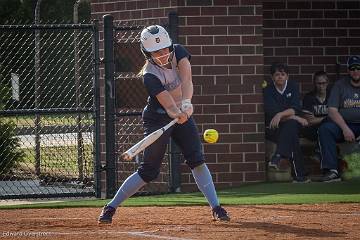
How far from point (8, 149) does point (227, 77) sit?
4311mm

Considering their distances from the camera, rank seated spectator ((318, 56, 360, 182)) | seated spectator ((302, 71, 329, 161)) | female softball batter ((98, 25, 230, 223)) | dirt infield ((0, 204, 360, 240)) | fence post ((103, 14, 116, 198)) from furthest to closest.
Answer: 1. seated spectator ((302, 71, 329, 161))
2. seated spectator ((318, 56, 360, 182))
3. fence post ((103, 14, 116, 198))
4. female softball batter ((98, 25, 230, 223))
5. dirt infield ((0, 204, 360, 240))

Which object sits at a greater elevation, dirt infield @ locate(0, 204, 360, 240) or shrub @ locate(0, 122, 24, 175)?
shrub @ locate(0, 122, 24, 175)

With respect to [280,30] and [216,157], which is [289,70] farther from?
[216,157]

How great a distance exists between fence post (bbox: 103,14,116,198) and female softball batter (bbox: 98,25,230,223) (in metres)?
3.76

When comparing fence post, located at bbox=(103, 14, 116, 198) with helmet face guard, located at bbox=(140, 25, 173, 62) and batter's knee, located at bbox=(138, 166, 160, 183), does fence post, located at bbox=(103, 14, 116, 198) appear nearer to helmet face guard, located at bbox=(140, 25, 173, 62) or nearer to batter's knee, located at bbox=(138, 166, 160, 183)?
batter's knee, located at bbox=(138, 166, 160, 183)

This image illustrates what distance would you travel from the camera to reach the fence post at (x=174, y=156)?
14781mm

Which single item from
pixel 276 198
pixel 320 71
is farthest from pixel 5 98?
pixel 276 198

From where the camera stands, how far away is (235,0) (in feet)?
50.0

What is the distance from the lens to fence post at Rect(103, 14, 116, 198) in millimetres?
14570

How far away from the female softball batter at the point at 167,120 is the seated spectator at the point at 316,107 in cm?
493

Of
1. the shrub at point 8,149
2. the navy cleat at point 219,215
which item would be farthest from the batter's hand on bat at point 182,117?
the shrub at point 8,149

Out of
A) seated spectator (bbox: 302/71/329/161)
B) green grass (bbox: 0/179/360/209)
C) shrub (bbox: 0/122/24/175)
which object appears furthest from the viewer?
shrub (bbox: 0/122/24/175)

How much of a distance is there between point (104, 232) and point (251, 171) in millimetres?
5435

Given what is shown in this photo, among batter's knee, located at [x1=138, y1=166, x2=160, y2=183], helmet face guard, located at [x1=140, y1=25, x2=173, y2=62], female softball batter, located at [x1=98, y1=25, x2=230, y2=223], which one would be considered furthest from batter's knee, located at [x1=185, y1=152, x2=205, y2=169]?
helmet face guard, located at [x1=140, y1=25, x2=173, y2=62]
